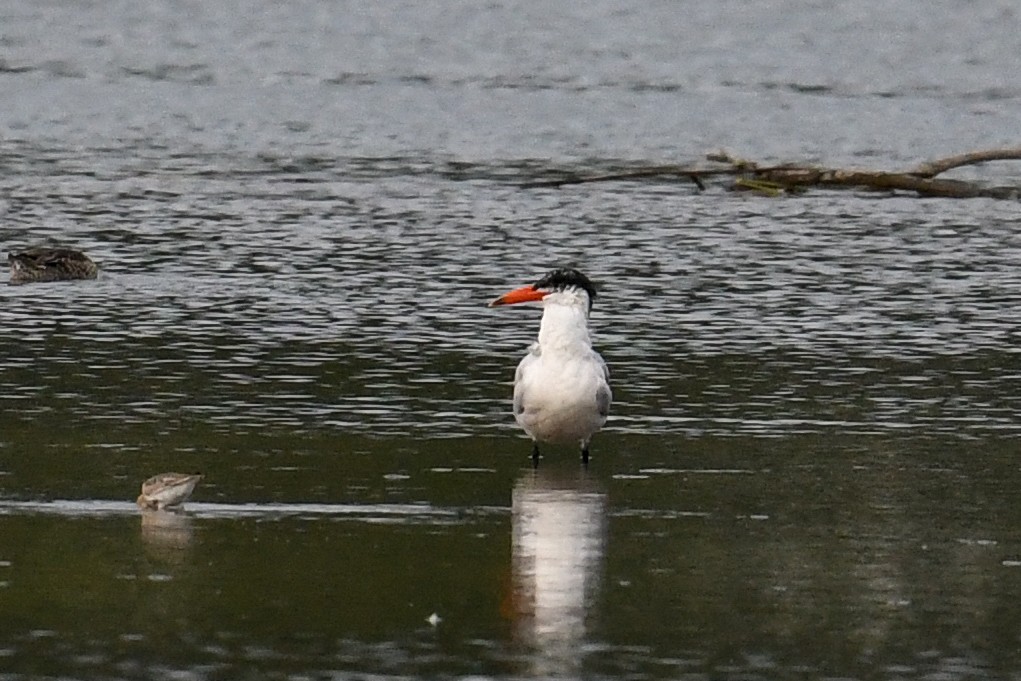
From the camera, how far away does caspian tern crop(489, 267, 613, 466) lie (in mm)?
12945

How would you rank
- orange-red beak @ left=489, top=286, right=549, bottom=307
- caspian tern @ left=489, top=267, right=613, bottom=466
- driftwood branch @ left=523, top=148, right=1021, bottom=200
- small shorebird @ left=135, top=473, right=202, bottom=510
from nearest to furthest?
1. small shorebird @ left=135, top=473, right=202, bottom=510
2. caspian tern @ left=489, top=267, right=613, bottom=466
3. orange-red beak @ left=489, top=286, right=549, bottom=307
4. driftwood branch @ left=523, top=148, right=1021, bottom=200

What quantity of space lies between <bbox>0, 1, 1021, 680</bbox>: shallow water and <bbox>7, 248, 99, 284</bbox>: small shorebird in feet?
0.47

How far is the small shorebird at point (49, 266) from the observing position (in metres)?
18.2

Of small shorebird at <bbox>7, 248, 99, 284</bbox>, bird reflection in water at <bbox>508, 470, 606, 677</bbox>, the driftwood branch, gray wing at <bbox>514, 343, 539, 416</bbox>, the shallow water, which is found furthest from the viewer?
the driftwood branch

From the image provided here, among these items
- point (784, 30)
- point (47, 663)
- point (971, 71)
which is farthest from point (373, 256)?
point (784, 30)

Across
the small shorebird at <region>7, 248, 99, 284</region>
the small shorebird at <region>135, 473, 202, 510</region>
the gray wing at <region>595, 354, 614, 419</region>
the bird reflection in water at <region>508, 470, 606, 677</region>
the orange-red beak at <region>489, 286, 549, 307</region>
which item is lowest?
the bird reflection in water at <region>508, 470, 606, 677</region>

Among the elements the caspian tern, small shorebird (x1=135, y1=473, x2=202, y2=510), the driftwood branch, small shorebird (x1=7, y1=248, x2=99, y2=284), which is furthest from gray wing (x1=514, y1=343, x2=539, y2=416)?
the driftwood branch

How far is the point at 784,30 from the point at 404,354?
24.1 metres

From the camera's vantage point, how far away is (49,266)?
719 inches

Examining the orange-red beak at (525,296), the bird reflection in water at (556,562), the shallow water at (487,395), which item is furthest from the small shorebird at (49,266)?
the bird reflection in water at (556,562)

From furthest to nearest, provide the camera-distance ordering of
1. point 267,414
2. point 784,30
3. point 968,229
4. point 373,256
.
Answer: point 784,30 < point 968,229 < point 373,256 < point 267,414

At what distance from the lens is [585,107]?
3161cm

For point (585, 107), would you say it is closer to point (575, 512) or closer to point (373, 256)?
point (373, 256)

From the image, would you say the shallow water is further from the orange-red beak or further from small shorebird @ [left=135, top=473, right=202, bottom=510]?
the orange-red beak
